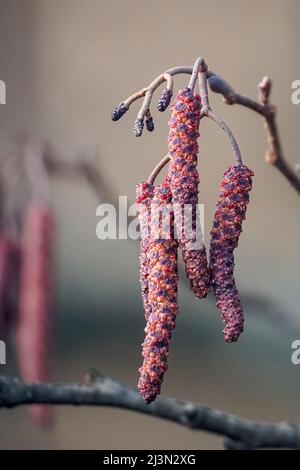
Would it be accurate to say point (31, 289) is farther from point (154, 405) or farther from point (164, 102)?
point (164, 102)

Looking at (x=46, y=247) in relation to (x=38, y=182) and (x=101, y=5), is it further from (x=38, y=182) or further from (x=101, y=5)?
(x=101, y=5)

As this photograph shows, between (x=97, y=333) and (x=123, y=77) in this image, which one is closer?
(x=123, y=77)

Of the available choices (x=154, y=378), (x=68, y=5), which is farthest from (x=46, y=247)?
(x=68, y=5)

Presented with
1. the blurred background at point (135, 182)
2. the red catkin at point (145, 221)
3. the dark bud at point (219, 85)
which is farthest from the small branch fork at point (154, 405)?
the blurred background at point (135, 182)

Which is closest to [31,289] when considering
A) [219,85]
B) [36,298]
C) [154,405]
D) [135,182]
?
[36,298]

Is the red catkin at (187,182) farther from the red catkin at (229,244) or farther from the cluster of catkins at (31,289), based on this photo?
the cluster of catkins at (31,289)

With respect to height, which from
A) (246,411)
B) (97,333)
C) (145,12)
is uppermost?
(145,12)

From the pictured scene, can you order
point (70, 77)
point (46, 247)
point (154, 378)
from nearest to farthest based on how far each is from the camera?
point (154, 378) → point (46, 247) → point (70, 77)

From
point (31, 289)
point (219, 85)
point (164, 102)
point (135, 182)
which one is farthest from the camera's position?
point (135, 182)
